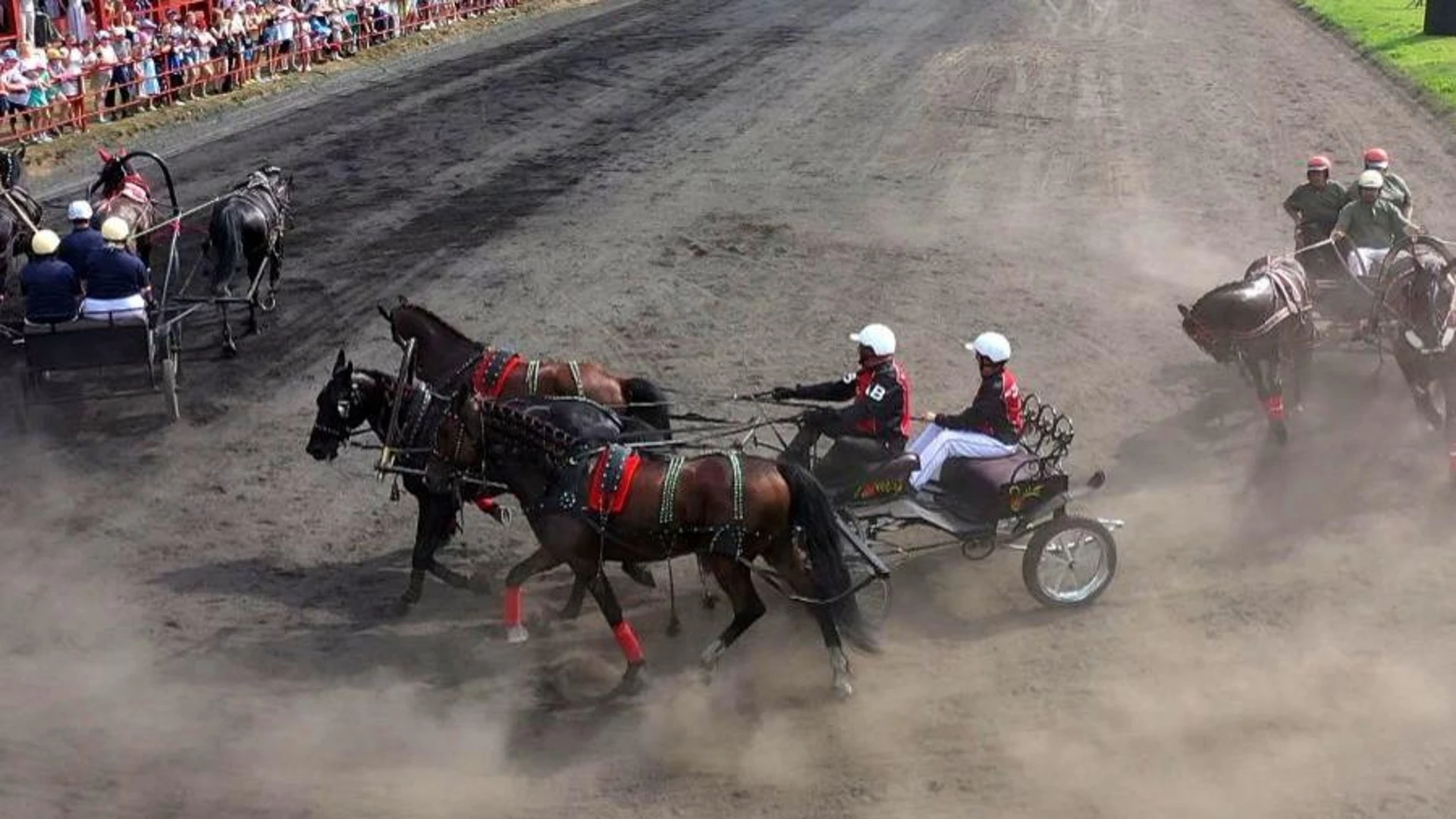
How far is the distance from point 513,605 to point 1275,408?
6941 mm

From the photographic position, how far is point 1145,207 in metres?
21.7

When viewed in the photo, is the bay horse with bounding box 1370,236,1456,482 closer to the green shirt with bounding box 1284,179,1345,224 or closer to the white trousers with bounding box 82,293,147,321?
the green shirt with bounding box 1284,179,1345,224

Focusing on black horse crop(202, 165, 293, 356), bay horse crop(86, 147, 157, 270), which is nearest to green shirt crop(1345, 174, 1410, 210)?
black horse crop(202, 165, 293, 356)

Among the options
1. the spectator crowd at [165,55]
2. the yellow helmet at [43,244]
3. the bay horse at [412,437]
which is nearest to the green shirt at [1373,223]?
the bay horse at [412,437]

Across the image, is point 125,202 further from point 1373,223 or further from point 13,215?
point 1373,223

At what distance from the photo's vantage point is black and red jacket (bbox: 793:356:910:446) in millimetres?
10562

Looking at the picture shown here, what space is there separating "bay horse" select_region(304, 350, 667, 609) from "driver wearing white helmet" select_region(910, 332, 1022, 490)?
2.12 m

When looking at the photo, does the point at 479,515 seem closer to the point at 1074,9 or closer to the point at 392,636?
the point at 392,636

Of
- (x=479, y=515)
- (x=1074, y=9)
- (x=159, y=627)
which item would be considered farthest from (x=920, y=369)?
(x=1074, y=9)

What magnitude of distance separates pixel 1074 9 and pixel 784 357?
96.1 feet

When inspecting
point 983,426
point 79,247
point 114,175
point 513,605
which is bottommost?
point 513,605

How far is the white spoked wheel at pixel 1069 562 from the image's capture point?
10.5 m

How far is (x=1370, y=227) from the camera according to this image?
1500 cm

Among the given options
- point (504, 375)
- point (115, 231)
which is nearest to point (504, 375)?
point (504, 375)
